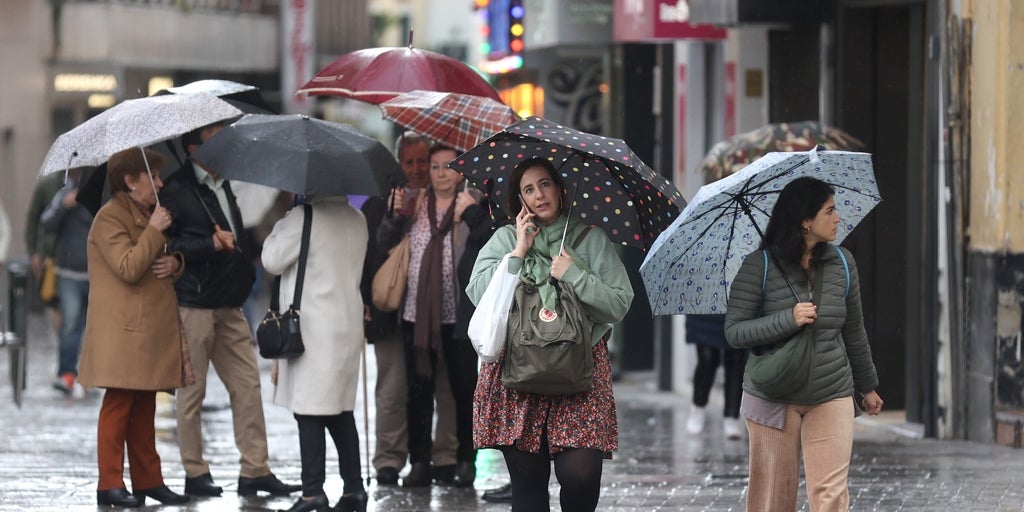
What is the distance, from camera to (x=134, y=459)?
376 inches

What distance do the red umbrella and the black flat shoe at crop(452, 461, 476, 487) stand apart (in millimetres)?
2023

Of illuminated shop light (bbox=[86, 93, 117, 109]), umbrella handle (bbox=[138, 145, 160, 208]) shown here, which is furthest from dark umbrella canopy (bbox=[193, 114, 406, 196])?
illuminated shop light (bbox=[86, 93, 117, 109])

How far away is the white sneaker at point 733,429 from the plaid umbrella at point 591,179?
5.05 meters

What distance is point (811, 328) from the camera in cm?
716

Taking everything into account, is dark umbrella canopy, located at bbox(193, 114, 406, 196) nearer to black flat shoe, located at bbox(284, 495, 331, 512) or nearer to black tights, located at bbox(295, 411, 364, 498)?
black tights, located at bbox(295, 411, 364, 498)

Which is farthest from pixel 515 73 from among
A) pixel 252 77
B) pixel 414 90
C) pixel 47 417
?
pixel 252 77

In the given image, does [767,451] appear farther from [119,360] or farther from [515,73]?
[515,73]

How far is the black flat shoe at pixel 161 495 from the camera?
9523 mm

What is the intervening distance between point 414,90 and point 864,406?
3.59 m

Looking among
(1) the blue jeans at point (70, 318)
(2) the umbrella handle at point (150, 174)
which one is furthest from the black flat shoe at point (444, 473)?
(1) the blue jeans at point (70, 318)

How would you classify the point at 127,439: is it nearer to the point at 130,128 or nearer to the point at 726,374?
the point at 130,128

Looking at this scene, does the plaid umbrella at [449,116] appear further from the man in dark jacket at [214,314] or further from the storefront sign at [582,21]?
the storefront sign at [582,21]

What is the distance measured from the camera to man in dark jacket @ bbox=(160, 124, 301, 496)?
961 centimetres

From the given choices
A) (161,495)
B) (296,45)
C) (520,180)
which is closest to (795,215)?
(520,180)
